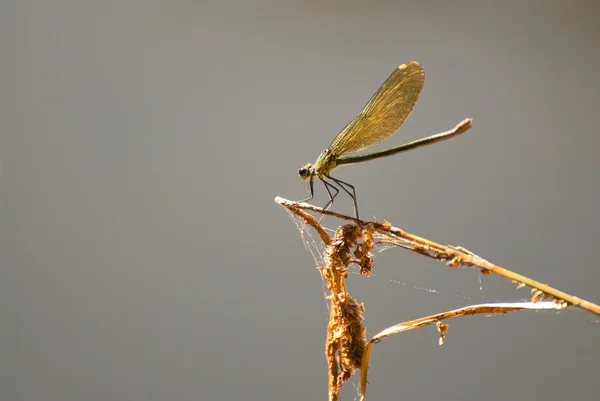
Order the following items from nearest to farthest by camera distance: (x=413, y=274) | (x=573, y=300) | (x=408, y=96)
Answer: (x=573, y=300), (x=408, y=96), (x=413, y=274)

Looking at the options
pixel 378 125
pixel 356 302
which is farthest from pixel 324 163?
pixel 356 302

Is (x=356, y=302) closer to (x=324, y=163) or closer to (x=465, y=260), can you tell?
(x=465, y=260)

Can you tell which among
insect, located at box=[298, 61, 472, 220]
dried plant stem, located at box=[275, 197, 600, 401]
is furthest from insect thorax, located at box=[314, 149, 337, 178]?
dried plant stem, located at box=[275, 197, 600, 401]

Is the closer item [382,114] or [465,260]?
[465,260]

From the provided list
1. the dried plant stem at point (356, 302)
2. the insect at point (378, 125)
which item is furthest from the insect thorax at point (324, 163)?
the dried plant stem at point (356, 302)

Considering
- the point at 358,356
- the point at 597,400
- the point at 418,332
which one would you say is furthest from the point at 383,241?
the point at 597,400

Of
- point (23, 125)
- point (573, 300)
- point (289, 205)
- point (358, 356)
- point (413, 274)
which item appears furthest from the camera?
point (413, 274)

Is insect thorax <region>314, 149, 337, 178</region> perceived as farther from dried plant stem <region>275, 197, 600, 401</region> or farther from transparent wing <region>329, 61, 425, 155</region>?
dried plant stem <region>275, 197, 600, 401</region>

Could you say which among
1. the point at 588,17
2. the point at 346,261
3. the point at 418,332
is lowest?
the point at 346,261

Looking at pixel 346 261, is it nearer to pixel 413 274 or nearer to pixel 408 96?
pixel 408 96
